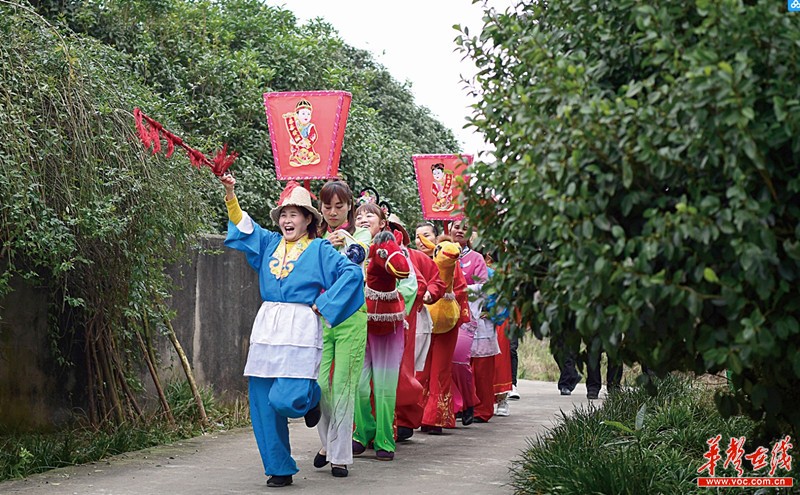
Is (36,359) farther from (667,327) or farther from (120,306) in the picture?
(667,327)

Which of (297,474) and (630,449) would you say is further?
(297,474)

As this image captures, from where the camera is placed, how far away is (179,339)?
33.9 feet

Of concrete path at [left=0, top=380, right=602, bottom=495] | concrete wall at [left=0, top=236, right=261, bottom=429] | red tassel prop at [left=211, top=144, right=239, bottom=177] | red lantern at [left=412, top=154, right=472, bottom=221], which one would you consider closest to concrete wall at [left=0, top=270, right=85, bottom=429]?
concrete wall at [left=0, top=236, right=261, bottom=429]

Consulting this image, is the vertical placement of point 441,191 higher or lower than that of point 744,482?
higher

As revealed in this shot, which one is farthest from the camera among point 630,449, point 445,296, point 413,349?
point 445,296

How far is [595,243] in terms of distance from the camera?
3.71m

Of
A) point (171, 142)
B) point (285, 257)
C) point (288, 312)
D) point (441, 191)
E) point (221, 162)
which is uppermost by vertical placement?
point (441, 191)

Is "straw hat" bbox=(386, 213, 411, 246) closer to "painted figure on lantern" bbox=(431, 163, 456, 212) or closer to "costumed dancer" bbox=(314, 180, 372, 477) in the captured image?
"costumed dancer" bbox=(314, 180, 372, 477)

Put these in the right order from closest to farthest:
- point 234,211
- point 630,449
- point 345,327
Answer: point 630,449
point 234,211
point 345,327

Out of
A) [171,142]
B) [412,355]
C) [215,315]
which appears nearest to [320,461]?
[412,355]

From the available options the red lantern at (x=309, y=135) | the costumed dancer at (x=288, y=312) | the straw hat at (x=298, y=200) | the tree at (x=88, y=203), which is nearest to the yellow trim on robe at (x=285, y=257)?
the costumed dancer at (x=288, y=312)

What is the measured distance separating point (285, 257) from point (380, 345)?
1620 mm

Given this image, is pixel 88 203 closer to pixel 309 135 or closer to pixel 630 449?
pixel 309 135

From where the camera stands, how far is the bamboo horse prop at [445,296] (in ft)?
32.5
